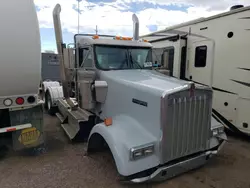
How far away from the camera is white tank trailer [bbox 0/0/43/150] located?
295cm

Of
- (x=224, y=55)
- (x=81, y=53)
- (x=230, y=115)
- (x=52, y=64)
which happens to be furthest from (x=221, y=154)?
(x=52, y=64)

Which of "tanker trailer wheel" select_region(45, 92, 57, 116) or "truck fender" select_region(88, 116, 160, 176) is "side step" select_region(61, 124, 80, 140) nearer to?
"truck fender" select_region(88, 116, 160, 176)

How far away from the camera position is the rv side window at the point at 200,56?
570 cm

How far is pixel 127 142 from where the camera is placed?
2.67 metres

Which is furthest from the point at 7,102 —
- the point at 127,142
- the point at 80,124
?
the point at 127,142

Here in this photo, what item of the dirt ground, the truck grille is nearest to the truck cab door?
the dirt ground

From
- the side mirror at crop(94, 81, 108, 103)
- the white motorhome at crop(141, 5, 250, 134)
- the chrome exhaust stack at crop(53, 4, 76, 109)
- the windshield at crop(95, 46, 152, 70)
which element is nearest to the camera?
the side mirror at crop(94, 81, 108, 103)

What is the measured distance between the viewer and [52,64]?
35.2 ft

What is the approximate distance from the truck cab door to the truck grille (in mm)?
2814

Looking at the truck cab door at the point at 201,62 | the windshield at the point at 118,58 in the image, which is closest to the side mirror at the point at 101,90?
the windshield at the point at 118,58

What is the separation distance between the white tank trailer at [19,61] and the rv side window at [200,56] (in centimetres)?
436

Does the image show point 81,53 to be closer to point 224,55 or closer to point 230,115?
point 224,55

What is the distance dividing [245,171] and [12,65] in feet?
13.7

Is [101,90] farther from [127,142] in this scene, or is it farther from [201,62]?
[201,62]
